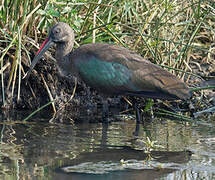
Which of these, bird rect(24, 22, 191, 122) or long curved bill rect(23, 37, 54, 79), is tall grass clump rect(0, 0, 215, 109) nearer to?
long curved bill rect(23, 37, 54, 79)

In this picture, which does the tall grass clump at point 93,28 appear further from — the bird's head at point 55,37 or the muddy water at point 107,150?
the muddy water at point 107,150

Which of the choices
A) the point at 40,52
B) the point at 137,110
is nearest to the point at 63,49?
the point at 40,52

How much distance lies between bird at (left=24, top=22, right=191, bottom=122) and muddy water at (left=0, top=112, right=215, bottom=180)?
37cm

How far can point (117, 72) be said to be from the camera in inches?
198

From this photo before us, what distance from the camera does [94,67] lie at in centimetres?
506

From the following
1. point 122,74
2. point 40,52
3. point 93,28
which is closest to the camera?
point 122,74

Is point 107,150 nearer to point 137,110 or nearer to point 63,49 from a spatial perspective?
point 137,110

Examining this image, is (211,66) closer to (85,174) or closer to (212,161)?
(212,161)

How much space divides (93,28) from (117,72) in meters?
0.60

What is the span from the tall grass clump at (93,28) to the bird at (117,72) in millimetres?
219

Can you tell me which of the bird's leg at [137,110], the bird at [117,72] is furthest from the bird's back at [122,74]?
the bird's leg at [137,110]

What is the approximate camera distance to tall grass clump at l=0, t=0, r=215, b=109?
5215 mm

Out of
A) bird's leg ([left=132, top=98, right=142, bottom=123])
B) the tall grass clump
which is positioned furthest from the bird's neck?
bird's leg ([left=132, top=98, right=142, bottom=123])

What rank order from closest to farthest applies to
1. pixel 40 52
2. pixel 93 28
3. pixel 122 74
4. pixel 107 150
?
pixel 107 150 < pixel 122 74 < pixel 40 52 < pixel 93 28
